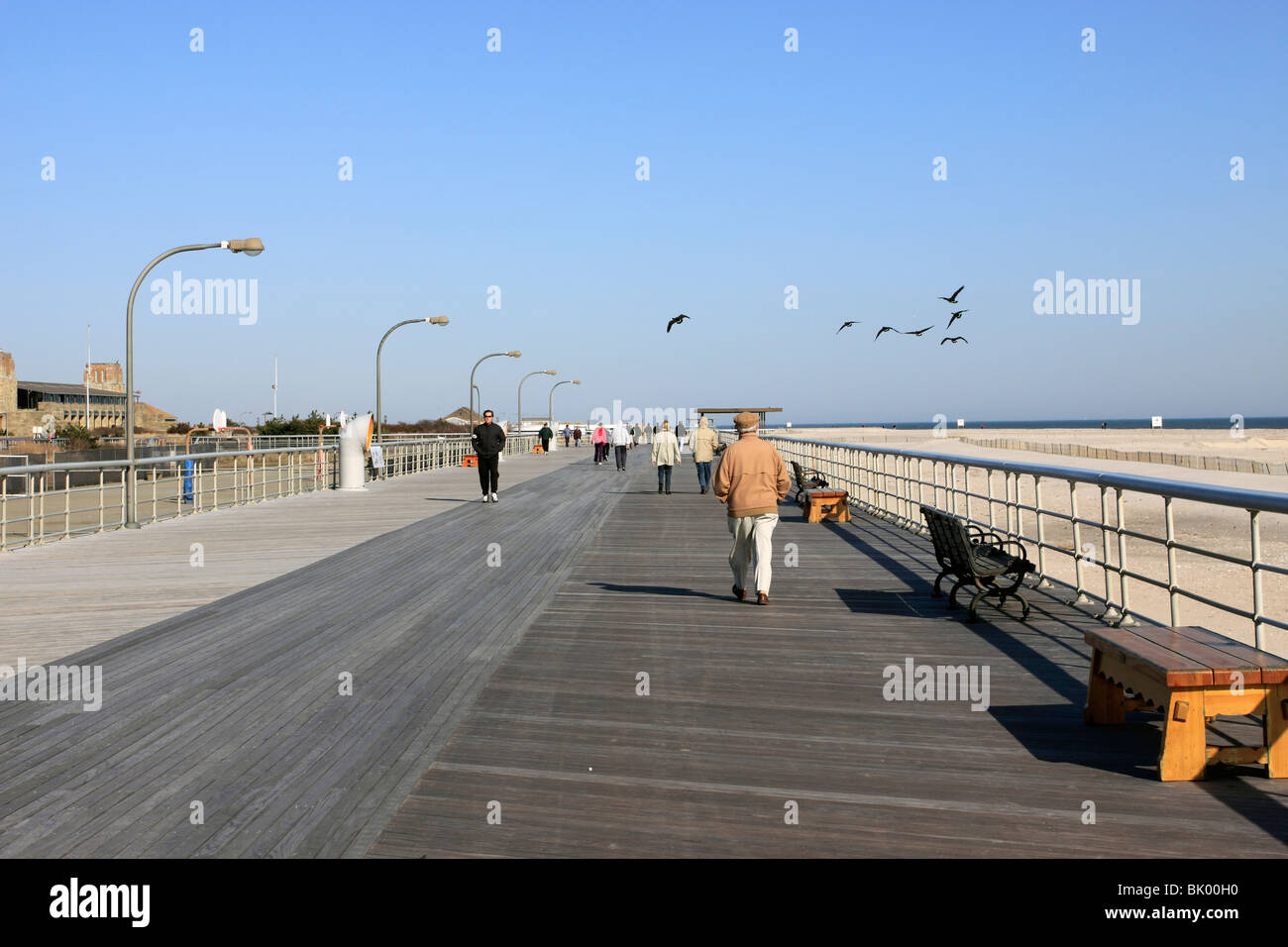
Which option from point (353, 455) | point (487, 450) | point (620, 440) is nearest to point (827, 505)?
point (487, 450)

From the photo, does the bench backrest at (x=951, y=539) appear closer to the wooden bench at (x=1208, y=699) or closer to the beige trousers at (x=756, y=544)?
the beige trousers at (x=756, y=544)

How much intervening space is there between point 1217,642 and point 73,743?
17.7ft

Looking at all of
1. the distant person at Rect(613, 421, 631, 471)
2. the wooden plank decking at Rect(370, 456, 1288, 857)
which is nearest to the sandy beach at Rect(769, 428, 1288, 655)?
the wooden plank decking at Rect(370, 456, 1288, 857)

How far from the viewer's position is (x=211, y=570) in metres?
11.5

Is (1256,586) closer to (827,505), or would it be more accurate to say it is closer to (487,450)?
(827,505)

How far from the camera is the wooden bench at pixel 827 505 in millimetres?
17078

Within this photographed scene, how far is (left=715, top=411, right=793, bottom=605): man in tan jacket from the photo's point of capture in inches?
357

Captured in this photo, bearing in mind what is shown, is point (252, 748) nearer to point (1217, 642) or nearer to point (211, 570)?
point (1217, 642)

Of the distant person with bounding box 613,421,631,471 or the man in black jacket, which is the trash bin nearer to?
the man in black jacket

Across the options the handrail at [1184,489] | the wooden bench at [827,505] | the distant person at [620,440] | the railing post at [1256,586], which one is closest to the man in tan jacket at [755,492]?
the handrail at [1184,489]

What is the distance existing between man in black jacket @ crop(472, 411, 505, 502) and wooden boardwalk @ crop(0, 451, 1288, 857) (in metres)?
11.6
